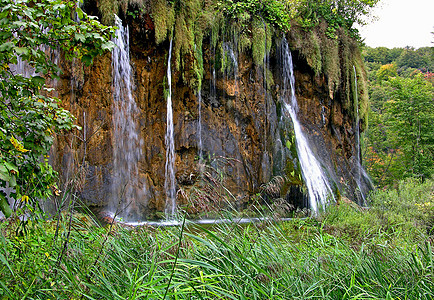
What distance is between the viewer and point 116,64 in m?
9.06

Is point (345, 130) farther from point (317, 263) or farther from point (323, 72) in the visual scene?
point (317, 263)

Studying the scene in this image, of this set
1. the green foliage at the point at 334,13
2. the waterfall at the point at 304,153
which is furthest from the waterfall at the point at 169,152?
the green foliage at the point at 334,13

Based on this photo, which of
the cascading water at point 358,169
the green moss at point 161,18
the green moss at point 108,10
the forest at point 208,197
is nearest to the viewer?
the forest at point 208,197

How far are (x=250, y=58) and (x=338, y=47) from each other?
5234mm

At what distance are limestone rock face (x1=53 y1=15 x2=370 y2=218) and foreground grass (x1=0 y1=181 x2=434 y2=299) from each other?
5596 millimetres

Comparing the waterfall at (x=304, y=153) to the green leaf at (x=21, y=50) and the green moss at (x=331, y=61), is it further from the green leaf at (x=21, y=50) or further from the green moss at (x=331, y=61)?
the green leaf at (x=21, y=50)

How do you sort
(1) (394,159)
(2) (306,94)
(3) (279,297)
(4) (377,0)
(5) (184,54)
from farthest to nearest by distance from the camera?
(1) (394,159) < (4) (377,0) < (2) (306,94) < (5) (184,54) < (3) (279,297)

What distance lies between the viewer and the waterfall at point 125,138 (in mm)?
9086

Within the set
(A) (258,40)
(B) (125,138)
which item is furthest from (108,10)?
(A) (258,40)

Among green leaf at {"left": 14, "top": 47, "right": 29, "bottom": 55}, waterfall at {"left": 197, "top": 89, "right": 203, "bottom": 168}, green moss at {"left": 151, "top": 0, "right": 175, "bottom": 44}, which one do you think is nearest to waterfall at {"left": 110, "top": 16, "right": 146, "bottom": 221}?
green moss at {"left": 151, "top": 0, "right": 175, "bottom": 44}

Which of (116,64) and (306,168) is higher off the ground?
(116,64)

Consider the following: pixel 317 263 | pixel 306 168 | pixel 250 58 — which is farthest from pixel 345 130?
pixel 317 263

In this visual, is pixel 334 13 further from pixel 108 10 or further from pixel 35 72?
pixel 35 72

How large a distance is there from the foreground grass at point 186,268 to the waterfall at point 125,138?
597 centimetres
